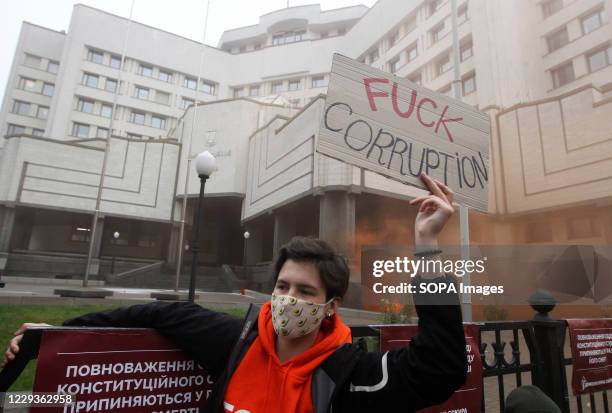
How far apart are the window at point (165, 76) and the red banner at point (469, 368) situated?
4580 centimetres

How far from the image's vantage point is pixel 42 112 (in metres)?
41.1

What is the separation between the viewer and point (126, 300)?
12.6 meters

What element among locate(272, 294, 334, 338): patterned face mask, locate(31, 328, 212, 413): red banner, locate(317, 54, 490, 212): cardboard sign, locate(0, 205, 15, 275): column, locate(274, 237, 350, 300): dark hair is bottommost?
locate(31, 328, 212, 413): red banner

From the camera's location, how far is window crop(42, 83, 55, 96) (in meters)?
41.4

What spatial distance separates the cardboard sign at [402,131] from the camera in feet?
7.01

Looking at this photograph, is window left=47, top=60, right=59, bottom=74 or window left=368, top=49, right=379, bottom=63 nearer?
window left=368, top=49, right=379, bottom=63

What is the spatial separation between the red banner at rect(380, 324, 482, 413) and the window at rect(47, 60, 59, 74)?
5187cm

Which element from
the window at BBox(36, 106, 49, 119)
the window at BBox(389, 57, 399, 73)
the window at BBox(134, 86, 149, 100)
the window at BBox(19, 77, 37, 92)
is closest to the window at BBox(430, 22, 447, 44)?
the window at BBox(389, 57, 399, 73)

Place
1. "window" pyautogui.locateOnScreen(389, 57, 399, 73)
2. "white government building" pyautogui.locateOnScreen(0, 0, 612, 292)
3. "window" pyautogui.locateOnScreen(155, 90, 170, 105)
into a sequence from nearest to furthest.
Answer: "white government building" pyautogui.locateOnScreen(0, 0, 612, 292)
"window" pyautogui.locateOnScreen(389, 57, 399, 73)
"window" pyautogui.locateOnScreen(155, 90, 170, 105)

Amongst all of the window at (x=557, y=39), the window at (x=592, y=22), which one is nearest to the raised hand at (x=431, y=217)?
the window at (x=592, y=22)

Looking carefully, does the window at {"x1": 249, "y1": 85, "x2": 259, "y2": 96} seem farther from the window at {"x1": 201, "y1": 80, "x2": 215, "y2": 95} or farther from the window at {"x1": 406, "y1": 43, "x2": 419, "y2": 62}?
the window at {"x1": 406, "y1": 43, "x2": 419, "y2": 62}

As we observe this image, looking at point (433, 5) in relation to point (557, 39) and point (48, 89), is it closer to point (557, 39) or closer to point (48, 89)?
point (557, 39)

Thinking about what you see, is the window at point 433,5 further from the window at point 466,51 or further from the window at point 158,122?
the window at point 158,122

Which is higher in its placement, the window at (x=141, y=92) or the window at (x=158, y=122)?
the window at (x=141, y=92)
